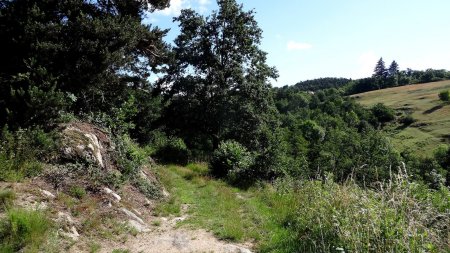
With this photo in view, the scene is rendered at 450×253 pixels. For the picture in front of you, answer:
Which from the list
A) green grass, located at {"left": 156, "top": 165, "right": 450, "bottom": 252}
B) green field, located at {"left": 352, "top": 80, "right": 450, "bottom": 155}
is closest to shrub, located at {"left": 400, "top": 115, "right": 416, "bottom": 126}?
green field, located at {"left": 352, "top": 80, "right": 450, "bottom": 155}

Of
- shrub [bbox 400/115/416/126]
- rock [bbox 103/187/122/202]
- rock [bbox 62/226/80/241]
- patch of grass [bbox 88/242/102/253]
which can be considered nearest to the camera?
patch of grass [bbox 88/242/102/253]

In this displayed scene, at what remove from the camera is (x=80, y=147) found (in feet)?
32.5

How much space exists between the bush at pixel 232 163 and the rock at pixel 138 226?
7.50m

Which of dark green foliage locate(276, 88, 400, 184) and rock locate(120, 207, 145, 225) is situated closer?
rock locate(120, 207, 145, 225)

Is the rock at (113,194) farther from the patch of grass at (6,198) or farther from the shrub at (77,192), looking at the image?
the patch of grass at (6,198)

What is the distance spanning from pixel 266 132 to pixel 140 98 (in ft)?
31.9

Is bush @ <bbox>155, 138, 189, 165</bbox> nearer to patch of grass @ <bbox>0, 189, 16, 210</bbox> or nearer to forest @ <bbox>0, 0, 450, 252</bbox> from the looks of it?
forest @ <bbox>0, 0, 450, 252</bbox>

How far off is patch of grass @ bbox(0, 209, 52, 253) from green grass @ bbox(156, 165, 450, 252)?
3.64m

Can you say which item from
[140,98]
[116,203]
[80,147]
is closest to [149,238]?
[116,203]

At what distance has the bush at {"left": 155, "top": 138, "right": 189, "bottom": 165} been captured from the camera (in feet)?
69.3

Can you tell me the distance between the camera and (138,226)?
8.34 metres

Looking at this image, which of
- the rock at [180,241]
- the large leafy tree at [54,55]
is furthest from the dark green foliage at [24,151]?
the rock at [180,241]

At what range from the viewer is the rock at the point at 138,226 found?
816 cm

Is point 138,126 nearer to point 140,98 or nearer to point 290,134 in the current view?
point 140,98
